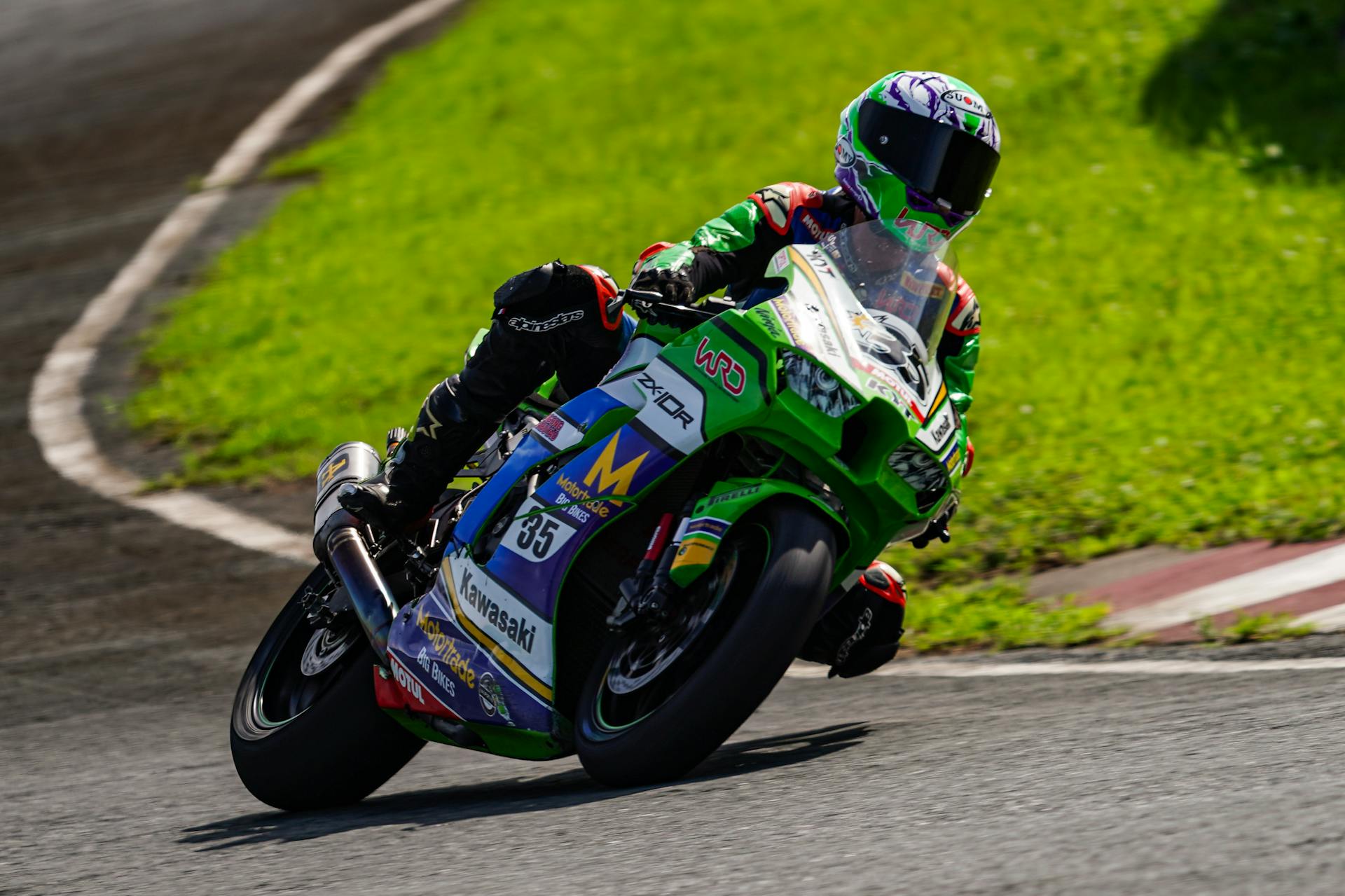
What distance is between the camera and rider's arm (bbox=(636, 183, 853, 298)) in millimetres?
4801

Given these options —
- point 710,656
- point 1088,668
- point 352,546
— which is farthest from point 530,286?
point 1088,668

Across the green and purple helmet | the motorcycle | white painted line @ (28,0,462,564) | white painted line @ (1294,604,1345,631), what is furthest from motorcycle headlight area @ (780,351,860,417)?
white painted line @ (28,0,462,564)

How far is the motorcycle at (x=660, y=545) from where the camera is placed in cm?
394

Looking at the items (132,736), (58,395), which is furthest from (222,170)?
(132,736)

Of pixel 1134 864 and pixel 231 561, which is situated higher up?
pixel 1134 864

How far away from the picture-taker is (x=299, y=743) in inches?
186

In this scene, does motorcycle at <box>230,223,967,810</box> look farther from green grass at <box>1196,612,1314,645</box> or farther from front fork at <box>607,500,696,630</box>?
green grass at <box>1196,612,1314,645</box>

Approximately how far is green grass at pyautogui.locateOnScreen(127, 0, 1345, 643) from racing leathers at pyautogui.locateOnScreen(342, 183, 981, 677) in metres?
2.09

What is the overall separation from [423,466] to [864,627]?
145cm

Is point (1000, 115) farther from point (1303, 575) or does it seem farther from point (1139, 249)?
point (1303, 575)

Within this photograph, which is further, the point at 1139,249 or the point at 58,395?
the point at 58,395

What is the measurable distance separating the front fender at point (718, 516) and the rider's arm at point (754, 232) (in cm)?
91

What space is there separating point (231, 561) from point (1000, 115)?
8722 mm

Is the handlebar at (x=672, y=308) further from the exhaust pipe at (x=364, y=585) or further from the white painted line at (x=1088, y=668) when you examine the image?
the white painted line at (x=1088, y=668)
